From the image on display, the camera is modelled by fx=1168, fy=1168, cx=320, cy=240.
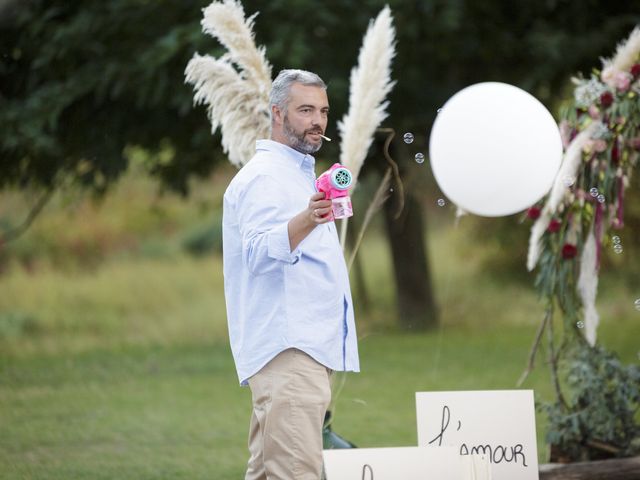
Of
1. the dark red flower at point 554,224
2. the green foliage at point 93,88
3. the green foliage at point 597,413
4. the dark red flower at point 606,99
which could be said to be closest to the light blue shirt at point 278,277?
the green foliage at point 597,413

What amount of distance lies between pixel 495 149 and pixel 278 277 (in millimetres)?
1219

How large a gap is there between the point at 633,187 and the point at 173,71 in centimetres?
581

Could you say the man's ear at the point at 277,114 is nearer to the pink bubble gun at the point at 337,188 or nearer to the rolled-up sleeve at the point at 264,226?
the rolled-up sleeve at the point at 264,226

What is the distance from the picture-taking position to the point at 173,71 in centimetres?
973

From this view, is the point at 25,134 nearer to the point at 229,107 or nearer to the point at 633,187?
the point at 229,107

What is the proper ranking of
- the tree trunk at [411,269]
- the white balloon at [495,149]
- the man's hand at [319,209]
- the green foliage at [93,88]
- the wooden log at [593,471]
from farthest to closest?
the tree trunk at [411,269] < the green foliage at [93,88] < the wooden log at [593,471] < the white balloon at [495,149] < the man's hand at [319,209]

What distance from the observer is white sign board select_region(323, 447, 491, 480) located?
3596mm

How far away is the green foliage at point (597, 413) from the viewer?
5379 millimetres

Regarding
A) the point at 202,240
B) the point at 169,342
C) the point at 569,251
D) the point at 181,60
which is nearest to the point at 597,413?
the point at 569,251

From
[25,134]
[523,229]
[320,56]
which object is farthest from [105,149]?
[523,229]

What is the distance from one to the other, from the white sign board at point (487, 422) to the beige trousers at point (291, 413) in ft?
2.72

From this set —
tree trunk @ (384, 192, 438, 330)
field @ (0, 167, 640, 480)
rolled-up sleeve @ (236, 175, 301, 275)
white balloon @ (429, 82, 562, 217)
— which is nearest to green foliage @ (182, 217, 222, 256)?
field @ (0, 167, 640, 480)

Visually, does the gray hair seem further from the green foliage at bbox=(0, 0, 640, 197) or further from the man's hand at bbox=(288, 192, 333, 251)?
the green foliage at bbox=(0, 0, 640, 197)

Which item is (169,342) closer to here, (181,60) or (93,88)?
(93,88)
